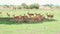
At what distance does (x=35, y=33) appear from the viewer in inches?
739

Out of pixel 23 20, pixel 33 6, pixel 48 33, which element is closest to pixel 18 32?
pixel 48 33

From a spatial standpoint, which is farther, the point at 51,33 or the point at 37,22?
the point at 37,22

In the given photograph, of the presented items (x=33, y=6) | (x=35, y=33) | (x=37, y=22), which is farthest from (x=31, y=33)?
(x=33, y=6)

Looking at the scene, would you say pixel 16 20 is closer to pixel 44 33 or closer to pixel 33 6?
pixel 44 33

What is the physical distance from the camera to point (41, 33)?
18.8m

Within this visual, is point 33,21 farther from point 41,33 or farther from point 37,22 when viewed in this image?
point 41,33

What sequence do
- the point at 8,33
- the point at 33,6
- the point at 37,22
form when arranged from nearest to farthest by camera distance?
1. the point at 8,33
2. the point at 37,22
3. the point at 33,6

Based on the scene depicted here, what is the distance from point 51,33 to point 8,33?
3131mm

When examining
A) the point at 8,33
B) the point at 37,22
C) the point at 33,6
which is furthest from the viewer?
the point at 33,6

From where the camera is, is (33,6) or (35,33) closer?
(35,33)

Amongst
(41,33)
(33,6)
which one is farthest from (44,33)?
(33,6)

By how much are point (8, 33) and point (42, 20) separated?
8698mm

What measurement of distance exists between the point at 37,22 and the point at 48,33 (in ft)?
23.9

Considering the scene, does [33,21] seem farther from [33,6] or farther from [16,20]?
[33,6]
